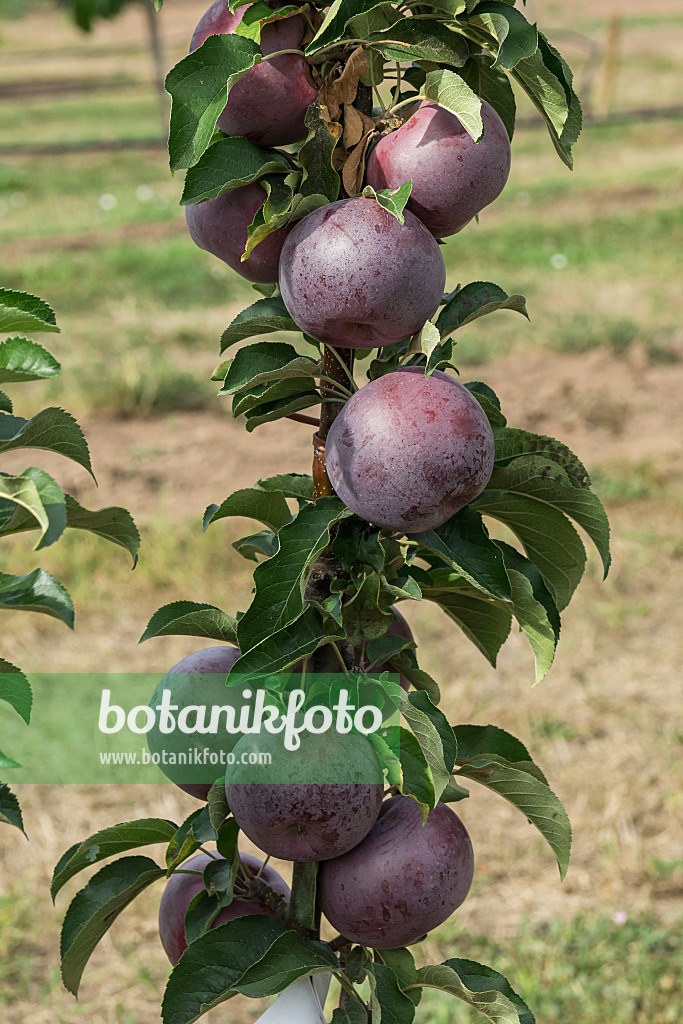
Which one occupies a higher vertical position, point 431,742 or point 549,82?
point 549,82

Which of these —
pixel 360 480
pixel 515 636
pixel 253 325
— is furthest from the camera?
pixel 515 636

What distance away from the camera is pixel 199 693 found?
0.88 m

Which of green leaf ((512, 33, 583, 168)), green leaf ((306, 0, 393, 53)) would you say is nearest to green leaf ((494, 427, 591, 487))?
green leaf ((512, 33, 583, 168))

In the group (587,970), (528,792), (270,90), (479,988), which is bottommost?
(587,970)

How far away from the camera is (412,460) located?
2.42ft

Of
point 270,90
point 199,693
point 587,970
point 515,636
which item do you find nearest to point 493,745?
point 199,693

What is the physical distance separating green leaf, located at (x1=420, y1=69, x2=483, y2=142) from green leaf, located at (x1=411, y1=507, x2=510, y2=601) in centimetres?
28

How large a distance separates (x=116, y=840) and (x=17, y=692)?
10.7 inches

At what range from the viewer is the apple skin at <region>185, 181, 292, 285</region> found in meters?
0.82

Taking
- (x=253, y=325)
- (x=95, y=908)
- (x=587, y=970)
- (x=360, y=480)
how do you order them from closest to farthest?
(x=360, y=480)
(x=253, y=325)
(x=95, y=908)
(x=587, y=970)

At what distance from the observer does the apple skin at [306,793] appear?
0.80 meters

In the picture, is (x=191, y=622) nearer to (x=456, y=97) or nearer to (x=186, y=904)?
(x=186, y=904)

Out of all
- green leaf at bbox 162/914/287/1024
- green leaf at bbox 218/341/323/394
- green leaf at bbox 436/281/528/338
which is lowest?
green leaf at bbox 162/914/287/1024

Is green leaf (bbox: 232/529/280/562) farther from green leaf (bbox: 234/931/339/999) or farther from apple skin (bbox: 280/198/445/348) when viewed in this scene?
green leaf (bbox: 234/931/339/999)
